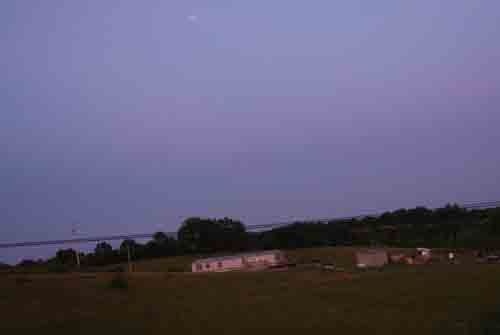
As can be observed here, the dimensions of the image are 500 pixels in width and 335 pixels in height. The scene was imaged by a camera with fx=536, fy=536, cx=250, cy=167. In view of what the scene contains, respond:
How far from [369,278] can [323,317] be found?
33.5 ft

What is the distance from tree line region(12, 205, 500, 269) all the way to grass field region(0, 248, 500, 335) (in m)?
37.1

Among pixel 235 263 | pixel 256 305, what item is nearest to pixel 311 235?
pixel 235 263

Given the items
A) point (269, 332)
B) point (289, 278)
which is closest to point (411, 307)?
point (269, 332)

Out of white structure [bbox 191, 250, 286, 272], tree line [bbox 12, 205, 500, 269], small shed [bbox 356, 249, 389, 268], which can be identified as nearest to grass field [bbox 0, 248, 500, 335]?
small shed [bbox 356, 249, 389, 268]

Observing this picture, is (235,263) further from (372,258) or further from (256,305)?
(256,305)

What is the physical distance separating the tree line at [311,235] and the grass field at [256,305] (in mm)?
37069

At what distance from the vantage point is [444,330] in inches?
532

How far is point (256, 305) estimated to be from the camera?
59.0 ft

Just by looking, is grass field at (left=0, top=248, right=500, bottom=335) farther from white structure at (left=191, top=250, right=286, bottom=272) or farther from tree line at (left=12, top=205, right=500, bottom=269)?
tree line at (left=12, top=205, right=500, bottom=269)

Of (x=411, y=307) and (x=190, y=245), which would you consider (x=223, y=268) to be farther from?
(x=411, y=307)

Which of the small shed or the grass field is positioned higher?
the grass field

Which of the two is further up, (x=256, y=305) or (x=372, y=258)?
(x=256, y=305)

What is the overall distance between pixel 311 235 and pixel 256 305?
167 feet

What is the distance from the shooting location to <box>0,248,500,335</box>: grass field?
14242 millimetres
